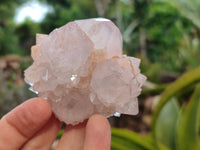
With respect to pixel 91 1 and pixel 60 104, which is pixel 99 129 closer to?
pixel 60 104

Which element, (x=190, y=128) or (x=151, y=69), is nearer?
(x=190, y=128)

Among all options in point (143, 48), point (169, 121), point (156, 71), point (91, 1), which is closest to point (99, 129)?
point (169, 121)

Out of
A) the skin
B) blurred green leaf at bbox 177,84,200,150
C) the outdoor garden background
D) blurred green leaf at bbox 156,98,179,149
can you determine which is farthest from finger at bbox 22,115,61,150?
blurred green leaf at bbox 156,98,179,149

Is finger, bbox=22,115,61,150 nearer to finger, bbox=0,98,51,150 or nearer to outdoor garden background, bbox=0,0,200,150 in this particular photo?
finger, bbox=0,98,51,150

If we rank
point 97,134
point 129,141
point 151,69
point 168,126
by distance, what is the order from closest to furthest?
point 97,134, point 129,141, point 168,126, point 151,69

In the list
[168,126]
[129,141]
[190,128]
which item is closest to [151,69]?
[168,126]

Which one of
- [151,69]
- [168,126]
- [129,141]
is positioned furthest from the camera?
[151,69]

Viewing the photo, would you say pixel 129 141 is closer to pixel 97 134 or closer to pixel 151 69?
pixel 97 134
